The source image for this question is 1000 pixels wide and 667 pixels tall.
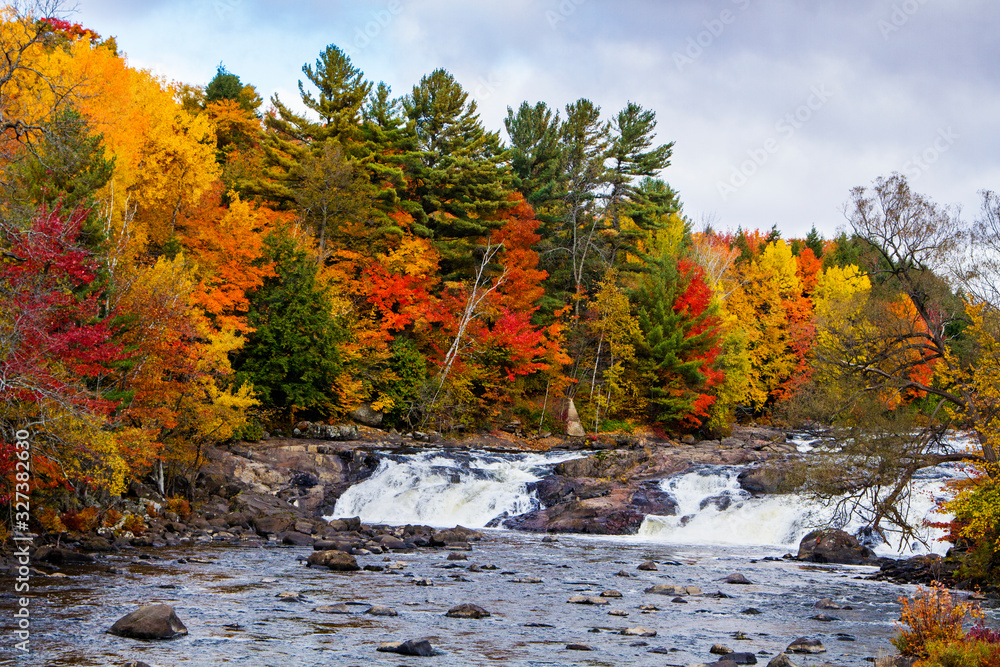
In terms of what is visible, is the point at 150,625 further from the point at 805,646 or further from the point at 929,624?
the point at 929,624

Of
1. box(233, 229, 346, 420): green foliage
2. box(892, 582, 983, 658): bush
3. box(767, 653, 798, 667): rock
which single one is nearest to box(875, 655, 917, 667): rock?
box(892, 582, 983, 658): bush

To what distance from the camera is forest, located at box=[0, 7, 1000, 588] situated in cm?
1819

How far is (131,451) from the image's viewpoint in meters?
19.3

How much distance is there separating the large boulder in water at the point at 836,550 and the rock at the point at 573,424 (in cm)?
2089

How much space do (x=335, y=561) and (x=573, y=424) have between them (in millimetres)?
27386

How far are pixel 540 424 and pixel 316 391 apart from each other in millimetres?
13316

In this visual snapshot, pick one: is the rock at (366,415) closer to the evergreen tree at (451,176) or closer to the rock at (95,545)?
the evergreen tree at (451,176)

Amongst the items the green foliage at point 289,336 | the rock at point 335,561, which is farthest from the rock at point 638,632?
the green foliage at point 289,336

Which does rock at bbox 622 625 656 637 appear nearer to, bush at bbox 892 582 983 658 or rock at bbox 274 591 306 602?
bush at bbox 892 582 983 658

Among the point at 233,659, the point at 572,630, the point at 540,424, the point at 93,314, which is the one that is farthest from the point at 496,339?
the point at 233,659

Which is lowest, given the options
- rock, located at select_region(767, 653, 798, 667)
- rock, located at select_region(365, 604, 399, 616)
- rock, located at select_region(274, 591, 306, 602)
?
rock, located at select_region(274, 591, 306, 602)

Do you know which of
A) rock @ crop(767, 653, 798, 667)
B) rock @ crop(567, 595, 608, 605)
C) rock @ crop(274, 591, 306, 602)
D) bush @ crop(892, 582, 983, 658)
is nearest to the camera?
bush @ crop(892, 582, 983, 658)

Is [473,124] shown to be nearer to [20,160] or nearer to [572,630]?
[20,160]

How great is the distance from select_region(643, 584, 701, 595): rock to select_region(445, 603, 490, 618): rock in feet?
14.9
